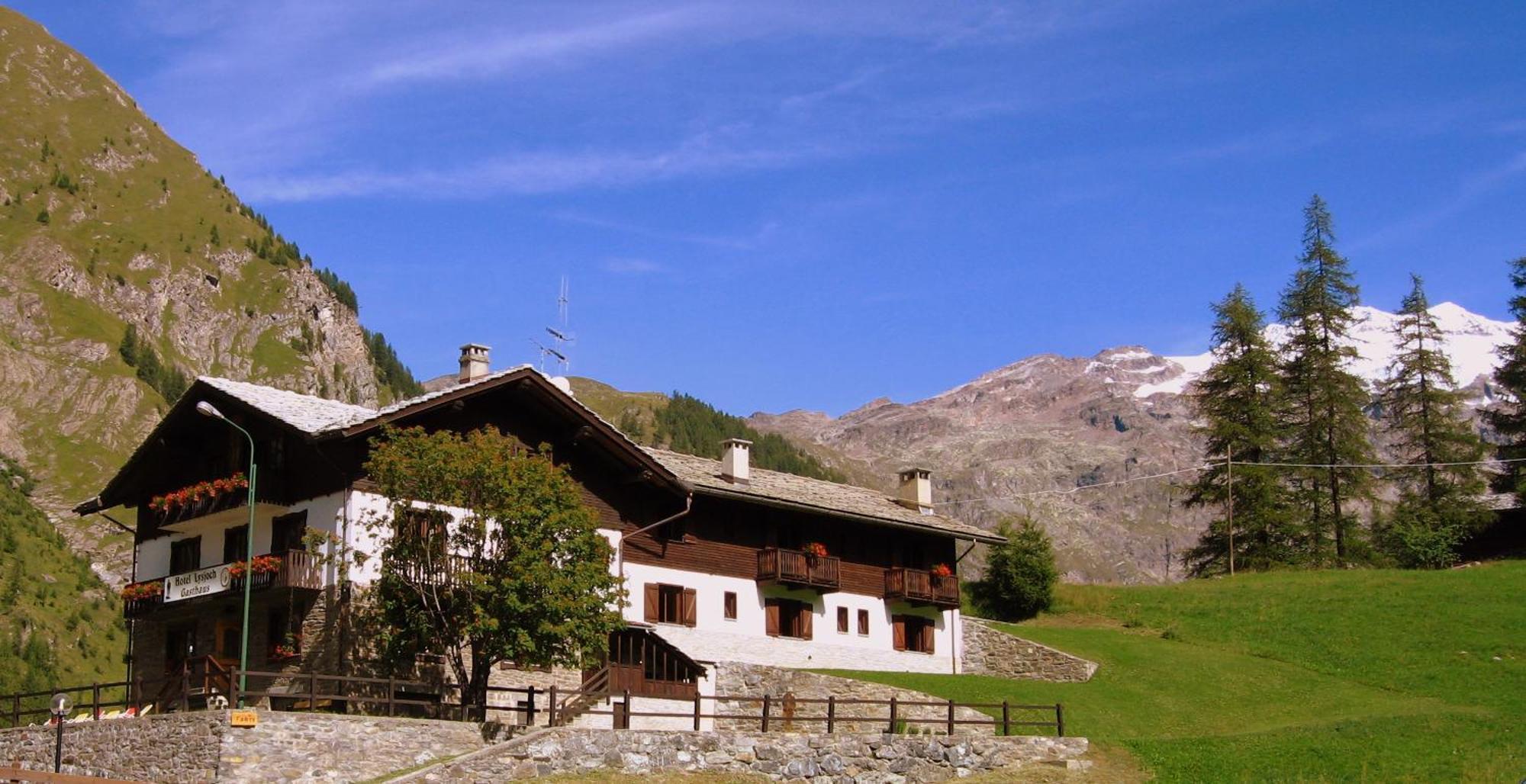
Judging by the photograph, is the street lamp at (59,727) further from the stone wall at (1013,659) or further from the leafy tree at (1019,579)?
the leafy tree at (1019,579)

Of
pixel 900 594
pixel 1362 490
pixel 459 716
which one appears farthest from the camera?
pixel 1362 490

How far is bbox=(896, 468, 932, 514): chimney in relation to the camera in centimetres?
6194

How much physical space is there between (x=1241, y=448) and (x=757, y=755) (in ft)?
169

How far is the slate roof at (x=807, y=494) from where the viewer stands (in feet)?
172

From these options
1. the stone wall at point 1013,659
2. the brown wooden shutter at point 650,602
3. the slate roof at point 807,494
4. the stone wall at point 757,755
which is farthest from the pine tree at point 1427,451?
the brown wooden shutter at point 650,602

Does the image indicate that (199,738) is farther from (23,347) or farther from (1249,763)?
(23,347)

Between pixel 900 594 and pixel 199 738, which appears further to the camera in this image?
pixel 900 594

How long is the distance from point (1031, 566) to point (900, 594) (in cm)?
1167

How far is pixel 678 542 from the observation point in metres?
50.7

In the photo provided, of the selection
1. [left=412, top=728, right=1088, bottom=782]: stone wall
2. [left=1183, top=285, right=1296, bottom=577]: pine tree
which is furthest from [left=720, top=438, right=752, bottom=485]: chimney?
[left=1183, top=285, right=1296, bottom=577]: pine tree

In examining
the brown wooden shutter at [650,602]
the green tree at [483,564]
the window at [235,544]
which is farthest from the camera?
the brown wooden shutter at [650,602]

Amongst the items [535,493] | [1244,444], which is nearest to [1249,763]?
[535,493]

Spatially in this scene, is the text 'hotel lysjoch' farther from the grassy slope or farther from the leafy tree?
the leafy tree

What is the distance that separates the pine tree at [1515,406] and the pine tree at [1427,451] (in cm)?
167
